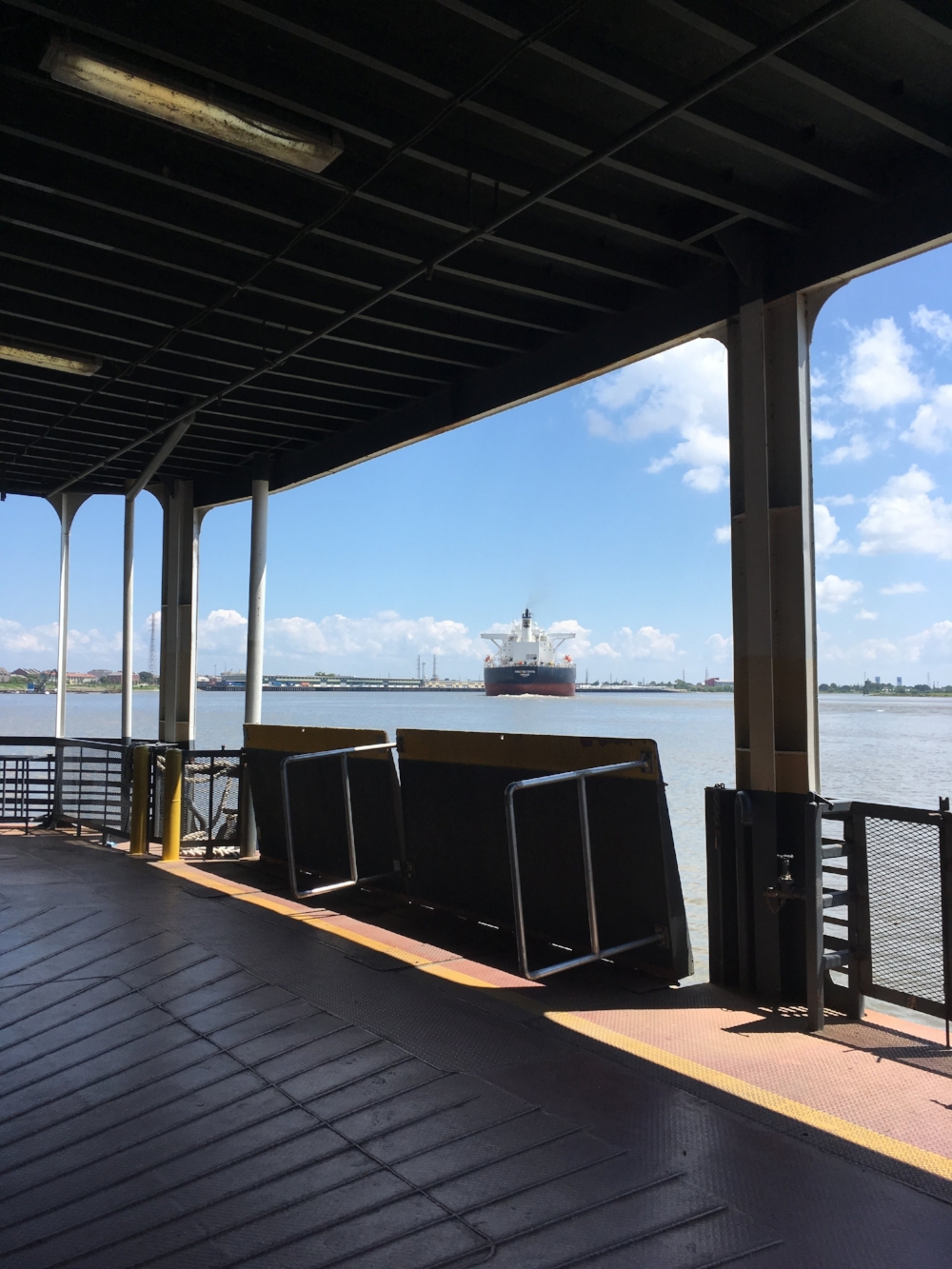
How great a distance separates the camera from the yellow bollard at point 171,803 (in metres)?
9.11

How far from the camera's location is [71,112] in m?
4.79

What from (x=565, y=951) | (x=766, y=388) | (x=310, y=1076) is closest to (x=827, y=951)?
(x=565, y=951)

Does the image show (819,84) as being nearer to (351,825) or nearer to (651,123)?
(651,123)

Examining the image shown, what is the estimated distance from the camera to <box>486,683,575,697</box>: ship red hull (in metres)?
A: 75.5

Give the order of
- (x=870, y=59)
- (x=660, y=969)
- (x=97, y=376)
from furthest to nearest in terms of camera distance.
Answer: (x=97, y=376) → (x=660, y=969) → (x=870, y=59)

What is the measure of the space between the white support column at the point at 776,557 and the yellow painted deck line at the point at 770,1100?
171 cm

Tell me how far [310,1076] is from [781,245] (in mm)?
4920

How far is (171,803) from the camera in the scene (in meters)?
9.16

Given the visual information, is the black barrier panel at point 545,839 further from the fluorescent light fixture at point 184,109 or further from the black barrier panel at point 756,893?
the fluorescent light fixture at point 184,109

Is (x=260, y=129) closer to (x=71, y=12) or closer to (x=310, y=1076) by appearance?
(x=71, y=12)

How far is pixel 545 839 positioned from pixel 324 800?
2.65 metres

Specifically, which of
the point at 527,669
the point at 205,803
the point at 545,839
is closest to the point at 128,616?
the point at 205,803

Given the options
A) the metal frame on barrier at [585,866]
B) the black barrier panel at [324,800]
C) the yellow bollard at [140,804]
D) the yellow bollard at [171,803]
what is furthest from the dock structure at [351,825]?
the yellow bollard at [140,804]

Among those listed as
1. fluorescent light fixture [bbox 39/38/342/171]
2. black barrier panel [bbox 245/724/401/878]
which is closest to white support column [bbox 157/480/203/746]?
black barrier panel [bbox 245/724/401/878]
